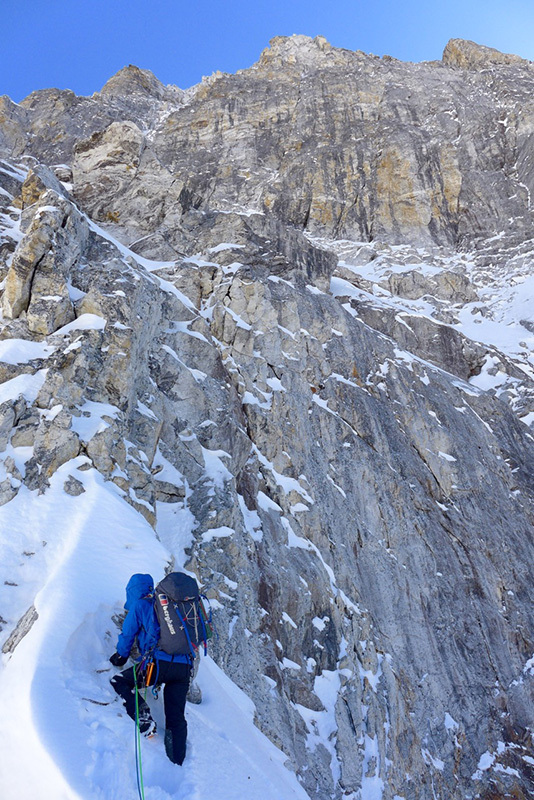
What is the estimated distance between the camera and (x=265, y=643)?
41.4 ft

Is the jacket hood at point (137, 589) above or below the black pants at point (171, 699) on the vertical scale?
above

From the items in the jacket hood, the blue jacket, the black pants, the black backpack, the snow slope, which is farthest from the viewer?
the jacket hood

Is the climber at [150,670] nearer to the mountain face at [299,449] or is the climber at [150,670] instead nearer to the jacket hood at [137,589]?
the jacket hood at [137,589]

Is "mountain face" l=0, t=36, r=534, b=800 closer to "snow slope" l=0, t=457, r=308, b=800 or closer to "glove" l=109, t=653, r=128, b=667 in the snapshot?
"snow slope" l=0, t=457, r=308, b=800

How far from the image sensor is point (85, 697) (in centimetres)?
496

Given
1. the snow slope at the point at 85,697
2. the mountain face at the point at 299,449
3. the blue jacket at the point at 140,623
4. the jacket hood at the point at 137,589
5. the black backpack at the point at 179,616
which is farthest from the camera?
the mountain face at the point at 299,449

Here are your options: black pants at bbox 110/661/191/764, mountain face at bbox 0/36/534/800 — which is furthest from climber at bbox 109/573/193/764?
mountain face at bbox 0/36/534/800

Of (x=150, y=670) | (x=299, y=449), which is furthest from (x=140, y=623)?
(x=299, y=449)

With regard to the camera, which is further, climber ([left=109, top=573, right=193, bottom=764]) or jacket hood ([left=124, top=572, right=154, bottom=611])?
jacket hood ([left=124, top=572, right=154, bottom=611])

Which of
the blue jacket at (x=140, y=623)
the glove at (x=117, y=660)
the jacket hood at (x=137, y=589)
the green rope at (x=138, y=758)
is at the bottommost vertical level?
the green rope at (x=138, y=758)

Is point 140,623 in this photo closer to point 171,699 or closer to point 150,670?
point 150,670

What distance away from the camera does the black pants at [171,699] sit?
15.8ft

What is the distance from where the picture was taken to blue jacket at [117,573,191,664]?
5289 mm

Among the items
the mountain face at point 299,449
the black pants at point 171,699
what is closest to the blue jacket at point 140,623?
the black pants at point 171,699
